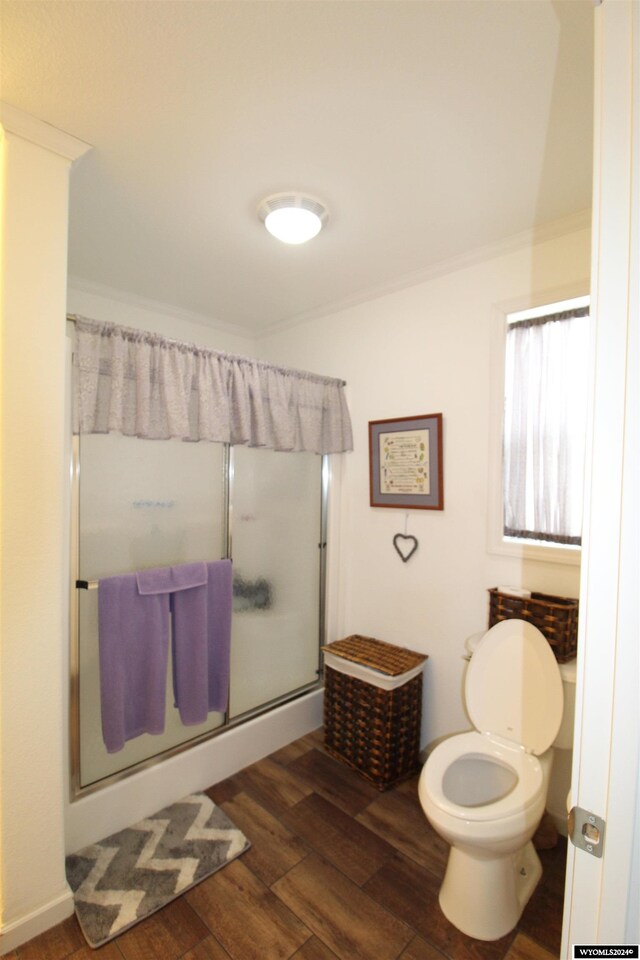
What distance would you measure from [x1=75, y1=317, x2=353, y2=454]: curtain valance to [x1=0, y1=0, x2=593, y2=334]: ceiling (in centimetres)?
55

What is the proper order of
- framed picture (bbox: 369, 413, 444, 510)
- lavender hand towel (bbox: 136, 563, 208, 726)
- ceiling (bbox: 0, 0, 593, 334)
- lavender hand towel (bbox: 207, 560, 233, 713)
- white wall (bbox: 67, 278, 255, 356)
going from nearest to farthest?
ceiling (bbox: 0, 0, 593, 334) → lavender hand towel (bbox: 136, 563, 208, 726) → lavender hand towel (bbox: 207, 560, 233, 713) → framed picture (bbox: 369, 413, 444, 510) → white wall (bbox: 67, 278, 255, 356)

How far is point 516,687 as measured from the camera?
1.70m

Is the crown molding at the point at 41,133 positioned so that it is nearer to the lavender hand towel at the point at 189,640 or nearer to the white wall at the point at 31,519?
the white wall at the point at 31,519

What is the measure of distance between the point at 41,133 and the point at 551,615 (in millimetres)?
2393

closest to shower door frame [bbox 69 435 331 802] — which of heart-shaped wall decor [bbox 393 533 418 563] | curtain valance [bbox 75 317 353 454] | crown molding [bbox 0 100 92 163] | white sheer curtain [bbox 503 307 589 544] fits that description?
curtain valance [bbox 75 317 353 454]

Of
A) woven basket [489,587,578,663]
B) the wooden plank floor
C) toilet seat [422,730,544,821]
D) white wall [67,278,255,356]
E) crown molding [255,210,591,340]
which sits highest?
crown molding [255,210,591,340]

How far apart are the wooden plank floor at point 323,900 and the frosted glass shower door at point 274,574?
585 millimetres

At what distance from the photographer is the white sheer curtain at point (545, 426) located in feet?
6.16

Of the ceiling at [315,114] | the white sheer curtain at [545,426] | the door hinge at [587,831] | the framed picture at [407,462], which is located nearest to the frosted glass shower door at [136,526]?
the framed picture at [407,462]

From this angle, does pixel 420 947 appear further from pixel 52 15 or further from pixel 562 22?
pixel 52 15

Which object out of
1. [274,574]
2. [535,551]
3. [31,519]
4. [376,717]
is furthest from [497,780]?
[31,519]

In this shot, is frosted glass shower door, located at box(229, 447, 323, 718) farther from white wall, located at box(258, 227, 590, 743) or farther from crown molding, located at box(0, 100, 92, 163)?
crown molding, located at box(0, 100, 92, 163)

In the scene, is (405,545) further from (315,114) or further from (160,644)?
(315,114)

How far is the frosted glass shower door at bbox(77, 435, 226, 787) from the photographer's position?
179cm
